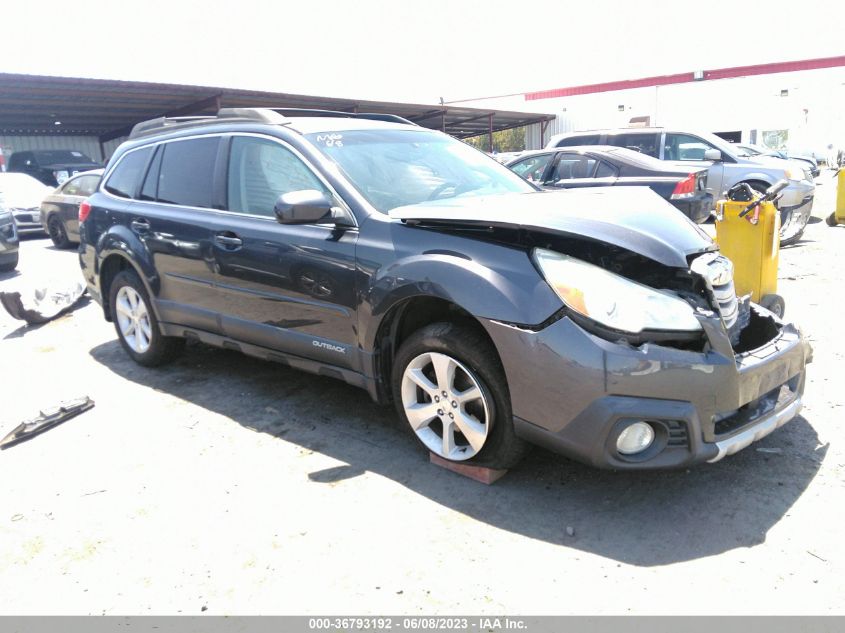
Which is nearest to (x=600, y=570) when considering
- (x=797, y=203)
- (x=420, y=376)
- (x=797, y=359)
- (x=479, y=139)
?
(x=420, y=376)

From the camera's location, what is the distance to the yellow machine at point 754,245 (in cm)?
509

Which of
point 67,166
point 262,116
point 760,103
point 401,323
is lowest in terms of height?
point 401,323

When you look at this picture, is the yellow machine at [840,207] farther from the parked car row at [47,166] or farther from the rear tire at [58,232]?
the parked car row at [47,166]

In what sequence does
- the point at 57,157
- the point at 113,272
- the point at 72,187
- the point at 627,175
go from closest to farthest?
the point at 113,272
the point at 627,175
the point at 72,187
the point at 57,157

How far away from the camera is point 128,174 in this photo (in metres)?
5.14

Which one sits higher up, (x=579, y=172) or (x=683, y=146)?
(x=683, y=146)

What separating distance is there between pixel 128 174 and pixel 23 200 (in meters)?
10.6

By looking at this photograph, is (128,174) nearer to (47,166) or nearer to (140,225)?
(140,225)

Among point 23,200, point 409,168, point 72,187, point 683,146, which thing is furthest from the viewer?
point 23,200

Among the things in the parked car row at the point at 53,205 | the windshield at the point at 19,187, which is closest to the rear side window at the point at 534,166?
the parked car row at the point at 53,205

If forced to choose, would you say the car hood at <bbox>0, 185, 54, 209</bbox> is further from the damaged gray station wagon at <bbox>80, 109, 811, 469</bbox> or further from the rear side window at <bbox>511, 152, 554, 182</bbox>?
the damaged gray station wagon at <bbox>80, 109, 811, 469</bbox>

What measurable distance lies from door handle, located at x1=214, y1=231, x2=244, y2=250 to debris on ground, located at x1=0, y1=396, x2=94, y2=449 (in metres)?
1.47

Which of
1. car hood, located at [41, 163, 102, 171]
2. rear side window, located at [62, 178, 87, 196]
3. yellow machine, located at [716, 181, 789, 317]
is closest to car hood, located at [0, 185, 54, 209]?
rear side window, located at [62, 178, 87, 196]

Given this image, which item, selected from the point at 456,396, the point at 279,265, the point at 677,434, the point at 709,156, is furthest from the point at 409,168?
the point at 709,156
